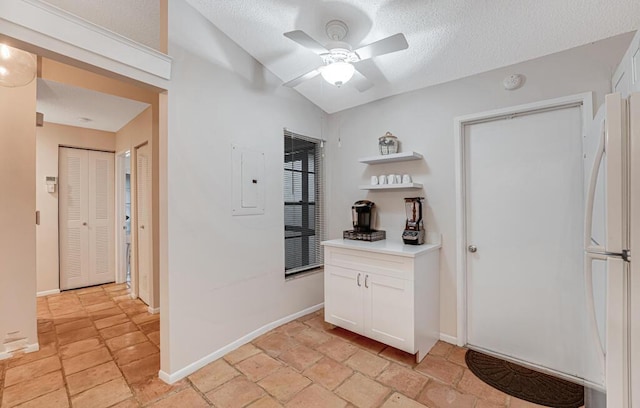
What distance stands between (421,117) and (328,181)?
54.9 inches

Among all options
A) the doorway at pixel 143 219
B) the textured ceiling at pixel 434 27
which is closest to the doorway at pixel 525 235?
the textured ceiling at pixel 434 27

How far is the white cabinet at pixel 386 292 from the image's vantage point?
2375mm

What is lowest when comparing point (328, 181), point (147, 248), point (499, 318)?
point (499, 318)

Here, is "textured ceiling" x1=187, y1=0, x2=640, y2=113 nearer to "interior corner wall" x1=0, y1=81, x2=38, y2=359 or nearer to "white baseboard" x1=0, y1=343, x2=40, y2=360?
"interior corner wall" x1=0, y1=81, x2=38, y2=359

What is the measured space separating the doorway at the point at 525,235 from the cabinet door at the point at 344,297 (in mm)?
935

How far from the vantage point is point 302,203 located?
3.51m

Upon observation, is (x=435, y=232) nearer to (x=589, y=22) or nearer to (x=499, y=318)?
(x=499, y=318)

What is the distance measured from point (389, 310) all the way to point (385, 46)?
2079 millimetres

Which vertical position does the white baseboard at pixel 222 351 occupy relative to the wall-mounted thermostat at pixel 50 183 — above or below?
below

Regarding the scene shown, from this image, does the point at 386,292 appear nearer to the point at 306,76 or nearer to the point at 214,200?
the point at 214,200

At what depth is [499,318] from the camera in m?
2.47

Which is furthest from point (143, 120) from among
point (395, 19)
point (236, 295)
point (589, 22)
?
point (589, 22)

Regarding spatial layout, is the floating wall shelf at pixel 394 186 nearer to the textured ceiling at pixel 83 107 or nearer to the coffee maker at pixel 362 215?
the coffee maker at pixel 362 215

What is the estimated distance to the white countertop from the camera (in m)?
2.38
